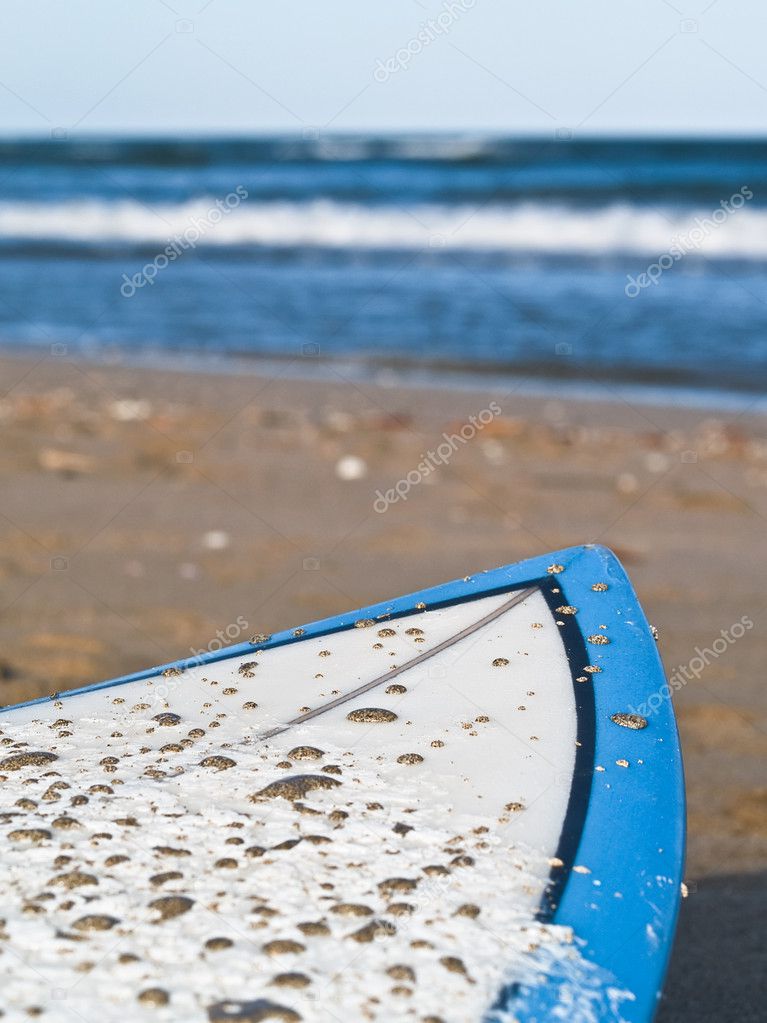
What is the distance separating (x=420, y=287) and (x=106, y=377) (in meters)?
4.98

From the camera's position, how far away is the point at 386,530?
4.52 metres

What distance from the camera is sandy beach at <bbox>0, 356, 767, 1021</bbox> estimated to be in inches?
114

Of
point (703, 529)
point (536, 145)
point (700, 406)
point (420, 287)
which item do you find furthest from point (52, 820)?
point (536, 145)

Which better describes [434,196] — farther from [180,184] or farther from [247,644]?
[247,644]
